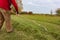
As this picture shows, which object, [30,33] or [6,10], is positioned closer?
[6,10]

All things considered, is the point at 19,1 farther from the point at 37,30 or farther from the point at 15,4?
the point at 37,30

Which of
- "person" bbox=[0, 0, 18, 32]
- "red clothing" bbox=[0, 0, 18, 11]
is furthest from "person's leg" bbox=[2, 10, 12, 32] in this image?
"red clothing" bbox=[0, 0, 18, 11]

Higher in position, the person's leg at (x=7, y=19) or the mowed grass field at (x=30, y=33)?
the person's leg at (x=7, y=19)

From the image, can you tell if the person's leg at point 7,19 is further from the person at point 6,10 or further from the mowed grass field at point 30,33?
the mowed grass field at point 30,33

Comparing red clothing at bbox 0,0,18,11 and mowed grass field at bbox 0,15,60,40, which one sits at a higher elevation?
red clothing at bbox 0,0,18,11

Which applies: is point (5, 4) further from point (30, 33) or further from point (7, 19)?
point (30, 33)

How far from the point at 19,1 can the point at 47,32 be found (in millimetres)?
1659

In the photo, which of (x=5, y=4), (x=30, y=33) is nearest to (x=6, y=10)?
(x=5, y=4)

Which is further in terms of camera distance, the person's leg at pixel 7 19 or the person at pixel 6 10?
the person's leg at pixel 7 19

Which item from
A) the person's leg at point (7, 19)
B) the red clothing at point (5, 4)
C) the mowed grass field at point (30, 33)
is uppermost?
the red clothing at point (5, 4)

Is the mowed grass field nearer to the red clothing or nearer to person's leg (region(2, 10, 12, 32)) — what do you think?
person's leg (region(2, 10, 12, 32))

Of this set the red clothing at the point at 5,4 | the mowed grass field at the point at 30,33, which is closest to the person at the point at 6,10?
the red clothing at the point at 5,4

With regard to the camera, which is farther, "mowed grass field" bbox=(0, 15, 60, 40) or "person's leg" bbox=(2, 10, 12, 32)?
"person's leg" bbox=(2, 10, 12, 32)

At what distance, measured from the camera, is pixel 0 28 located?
964 cm
